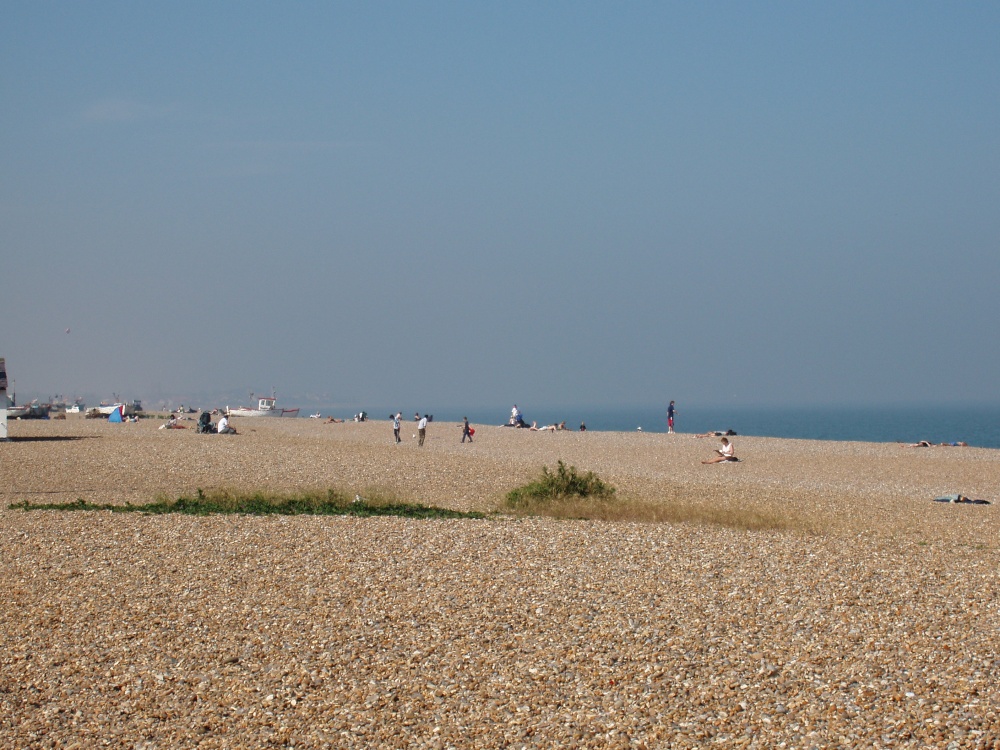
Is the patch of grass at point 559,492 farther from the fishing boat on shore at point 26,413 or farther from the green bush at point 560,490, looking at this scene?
the fishing boat on shore at point 26,413

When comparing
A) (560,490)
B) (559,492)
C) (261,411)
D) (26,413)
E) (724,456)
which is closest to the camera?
(559,492)

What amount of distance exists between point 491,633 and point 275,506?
8649mm

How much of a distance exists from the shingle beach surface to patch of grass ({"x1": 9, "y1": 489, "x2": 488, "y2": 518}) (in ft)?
3.36

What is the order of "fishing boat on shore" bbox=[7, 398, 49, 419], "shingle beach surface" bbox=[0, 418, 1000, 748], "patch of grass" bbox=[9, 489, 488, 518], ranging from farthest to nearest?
"fishing boat on shore" bbox=[7, 398, 49, 419], "patch of grass" bbox=[9, 489, 488, 518], "shingle beach surface" bbox=[0, 418, 1000, 748]

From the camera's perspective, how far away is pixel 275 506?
16.5 meters

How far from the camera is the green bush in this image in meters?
18.4

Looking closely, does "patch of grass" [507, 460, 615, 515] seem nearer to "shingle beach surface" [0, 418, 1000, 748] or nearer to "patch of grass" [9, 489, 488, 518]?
"patch of grass" [9, 489, 488, 518]

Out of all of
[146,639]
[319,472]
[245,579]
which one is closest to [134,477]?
[319,472]

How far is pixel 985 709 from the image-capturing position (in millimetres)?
6770

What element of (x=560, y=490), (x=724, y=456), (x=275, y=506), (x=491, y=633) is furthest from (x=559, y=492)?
(x=724, y=456)

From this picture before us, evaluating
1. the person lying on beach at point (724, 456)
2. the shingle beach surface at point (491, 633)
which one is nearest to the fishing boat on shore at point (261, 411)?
the person lying on beach at point (724, 456)

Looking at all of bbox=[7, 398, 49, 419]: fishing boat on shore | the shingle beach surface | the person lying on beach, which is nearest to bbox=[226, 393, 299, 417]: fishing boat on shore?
bbox=[7, 398, 49, 419]: fishing boat on shore

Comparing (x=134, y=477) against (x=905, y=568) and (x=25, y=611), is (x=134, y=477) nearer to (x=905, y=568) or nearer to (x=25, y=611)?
(x=25, y=611)

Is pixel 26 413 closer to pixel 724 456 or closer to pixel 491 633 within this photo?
pixel 724 456
